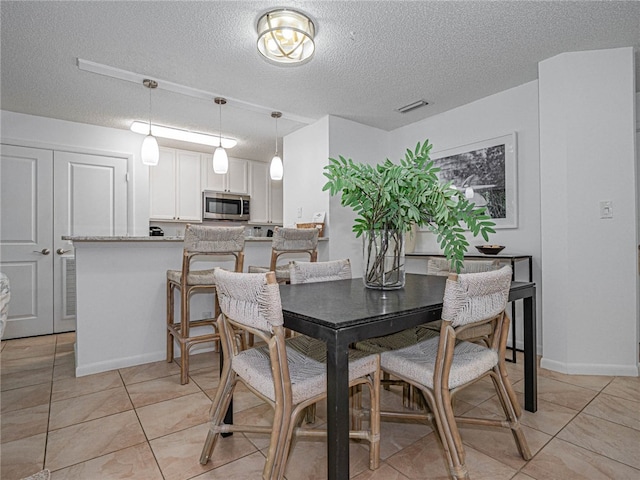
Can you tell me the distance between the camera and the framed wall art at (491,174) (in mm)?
3088

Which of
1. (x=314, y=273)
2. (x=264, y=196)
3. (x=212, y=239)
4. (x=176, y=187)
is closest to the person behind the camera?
(x=314, y=273)

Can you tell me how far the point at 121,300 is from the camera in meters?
2.69

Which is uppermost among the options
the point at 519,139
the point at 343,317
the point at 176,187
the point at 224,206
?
the point at 519,139

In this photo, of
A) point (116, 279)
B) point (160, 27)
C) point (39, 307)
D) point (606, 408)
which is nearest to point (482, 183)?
point (606, 408)

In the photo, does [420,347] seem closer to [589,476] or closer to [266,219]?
[589,476]

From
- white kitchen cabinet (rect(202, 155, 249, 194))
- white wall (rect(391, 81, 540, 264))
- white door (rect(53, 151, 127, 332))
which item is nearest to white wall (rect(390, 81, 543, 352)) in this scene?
white wall (rect(391, 81, 540, 264))

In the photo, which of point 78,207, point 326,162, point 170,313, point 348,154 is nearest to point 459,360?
point 170,313

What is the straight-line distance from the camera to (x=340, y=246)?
3.83 metres

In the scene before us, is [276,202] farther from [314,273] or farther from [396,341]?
[396,341]

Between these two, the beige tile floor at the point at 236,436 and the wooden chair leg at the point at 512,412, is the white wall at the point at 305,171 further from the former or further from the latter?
the wooden chair leg at the point at 512,412

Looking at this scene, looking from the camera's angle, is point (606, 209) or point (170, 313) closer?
point (606, 209)

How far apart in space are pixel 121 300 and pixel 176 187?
2443 millimetres

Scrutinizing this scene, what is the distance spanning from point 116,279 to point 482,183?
3.29 meters

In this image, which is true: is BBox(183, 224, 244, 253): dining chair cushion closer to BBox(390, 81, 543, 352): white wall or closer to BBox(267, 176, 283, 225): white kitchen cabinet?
BBox(390, 81, 543, 352): white wall
